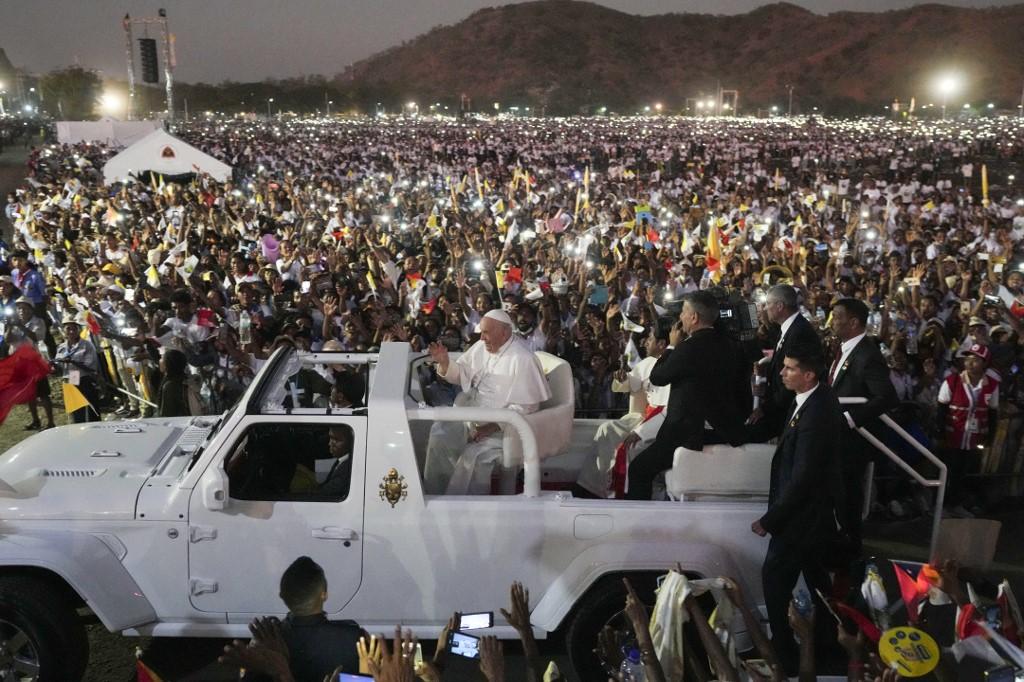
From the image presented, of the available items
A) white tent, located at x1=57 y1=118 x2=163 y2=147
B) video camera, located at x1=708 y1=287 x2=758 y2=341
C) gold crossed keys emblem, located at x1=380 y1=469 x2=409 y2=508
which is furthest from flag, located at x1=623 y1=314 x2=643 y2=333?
white tent, located at x1=57 y1=118 x2=163 y2=147

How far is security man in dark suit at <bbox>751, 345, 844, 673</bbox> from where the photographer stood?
13.4 ft

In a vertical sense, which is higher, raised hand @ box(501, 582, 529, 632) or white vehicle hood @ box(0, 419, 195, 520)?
raised hand @ box(501, 582, 529, 632)

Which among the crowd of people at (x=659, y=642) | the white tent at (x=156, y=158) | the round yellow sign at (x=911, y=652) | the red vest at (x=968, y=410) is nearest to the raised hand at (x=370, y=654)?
the crowd of people at (x=659, y=642)

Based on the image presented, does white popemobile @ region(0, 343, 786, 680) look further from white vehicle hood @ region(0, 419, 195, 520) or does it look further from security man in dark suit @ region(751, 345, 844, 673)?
security man in dark suit @ region(751, 345, 844, 673)

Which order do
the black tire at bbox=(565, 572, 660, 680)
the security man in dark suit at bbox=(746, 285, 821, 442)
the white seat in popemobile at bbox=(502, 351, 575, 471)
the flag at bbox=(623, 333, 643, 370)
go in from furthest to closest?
1. the flag at bbox=(623, 333, 643, 370)
2. the security man in dark suit at bbox=(746, 285, 821, 442)
3. the white seat in popemobile at bbox=(502, 351, 575, 471)
4. the black tire at bbox=(565, 572, 660, 680)

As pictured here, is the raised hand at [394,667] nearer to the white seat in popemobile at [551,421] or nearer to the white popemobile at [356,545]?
the white popemobile at [356,545]

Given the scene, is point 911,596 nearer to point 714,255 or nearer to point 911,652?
point 911,652

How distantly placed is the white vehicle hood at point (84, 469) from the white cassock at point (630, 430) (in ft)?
7.78

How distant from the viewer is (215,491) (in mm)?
4043

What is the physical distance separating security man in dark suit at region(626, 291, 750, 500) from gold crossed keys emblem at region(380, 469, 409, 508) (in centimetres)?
133

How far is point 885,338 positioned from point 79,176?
74.7 feet

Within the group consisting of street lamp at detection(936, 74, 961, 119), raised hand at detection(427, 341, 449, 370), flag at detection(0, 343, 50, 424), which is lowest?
flag at detection(0, 343, 50, 424)

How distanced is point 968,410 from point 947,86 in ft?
292

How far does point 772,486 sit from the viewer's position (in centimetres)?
427
